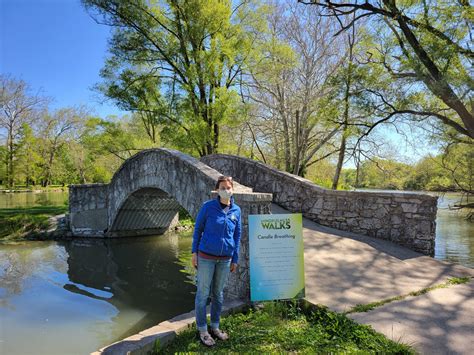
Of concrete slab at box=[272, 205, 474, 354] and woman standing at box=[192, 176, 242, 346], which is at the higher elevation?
woman standing at box=[192, 176, 242, 346]

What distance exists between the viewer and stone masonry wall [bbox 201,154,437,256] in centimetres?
679

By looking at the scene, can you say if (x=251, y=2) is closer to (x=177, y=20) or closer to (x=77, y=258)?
(x=177, y=20)

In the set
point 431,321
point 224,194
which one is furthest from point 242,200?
point 431,321

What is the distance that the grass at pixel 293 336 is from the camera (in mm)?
3197

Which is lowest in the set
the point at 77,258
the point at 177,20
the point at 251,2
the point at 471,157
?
the point at 77,258

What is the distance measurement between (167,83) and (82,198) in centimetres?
626

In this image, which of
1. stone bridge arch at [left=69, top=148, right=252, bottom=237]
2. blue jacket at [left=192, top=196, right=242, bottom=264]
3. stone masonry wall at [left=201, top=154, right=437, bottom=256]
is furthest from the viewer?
stone bridge arch at [left=69, top=148, right=252, bottom=237]

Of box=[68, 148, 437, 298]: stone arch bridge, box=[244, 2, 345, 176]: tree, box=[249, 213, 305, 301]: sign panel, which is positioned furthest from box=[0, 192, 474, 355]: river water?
box=[244, 2, 345, 176]: tree

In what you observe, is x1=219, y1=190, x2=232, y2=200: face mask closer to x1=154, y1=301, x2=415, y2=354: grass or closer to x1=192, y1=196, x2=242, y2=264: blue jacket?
x1=192, y1=196, x2=242, y2=264: blue jacket

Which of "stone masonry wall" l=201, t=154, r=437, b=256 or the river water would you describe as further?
"stone masonry wall" l=201, t=154, r=437, b=256

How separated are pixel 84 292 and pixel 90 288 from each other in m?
0.28

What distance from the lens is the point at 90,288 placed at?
748 centimetres

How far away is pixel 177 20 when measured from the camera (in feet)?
45.6

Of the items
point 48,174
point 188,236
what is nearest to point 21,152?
point 48,174
